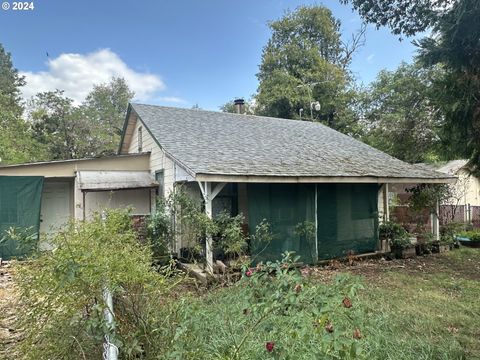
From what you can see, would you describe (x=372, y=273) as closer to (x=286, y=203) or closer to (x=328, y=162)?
(x=286, y=203)

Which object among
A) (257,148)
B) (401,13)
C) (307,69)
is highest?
(307,69)

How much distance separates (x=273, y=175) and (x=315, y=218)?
1840 millimetres

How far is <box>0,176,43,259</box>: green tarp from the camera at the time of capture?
8.70 m

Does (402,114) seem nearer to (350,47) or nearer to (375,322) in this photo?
(350,47)

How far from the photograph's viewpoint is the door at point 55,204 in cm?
1087

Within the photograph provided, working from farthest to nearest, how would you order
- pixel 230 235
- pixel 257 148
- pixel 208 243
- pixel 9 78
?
pixel 9 78
pixel 257 148
pixel 208 243
pixel 230 235

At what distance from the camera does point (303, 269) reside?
7949 mm

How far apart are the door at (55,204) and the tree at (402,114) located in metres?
14.6

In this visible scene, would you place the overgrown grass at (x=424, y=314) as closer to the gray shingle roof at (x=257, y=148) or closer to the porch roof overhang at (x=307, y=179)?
the porch roof overhang at (x=307, y=179)

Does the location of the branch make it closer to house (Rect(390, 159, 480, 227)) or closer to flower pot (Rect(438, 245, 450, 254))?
house (Rect(390, 159, 480, 227))

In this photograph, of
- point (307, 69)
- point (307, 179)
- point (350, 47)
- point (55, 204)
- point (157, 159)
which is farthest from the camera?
point (350, 47)

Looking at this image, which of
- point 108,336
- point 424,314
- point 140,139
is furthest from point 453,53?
point 140,139

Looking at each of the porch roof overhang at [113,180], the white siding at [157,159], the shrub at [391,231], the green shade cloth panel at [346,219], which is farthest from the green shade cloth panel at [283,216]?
the porch roof overhang at [113,180]

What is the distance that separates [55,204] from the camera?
1105 centimetres
